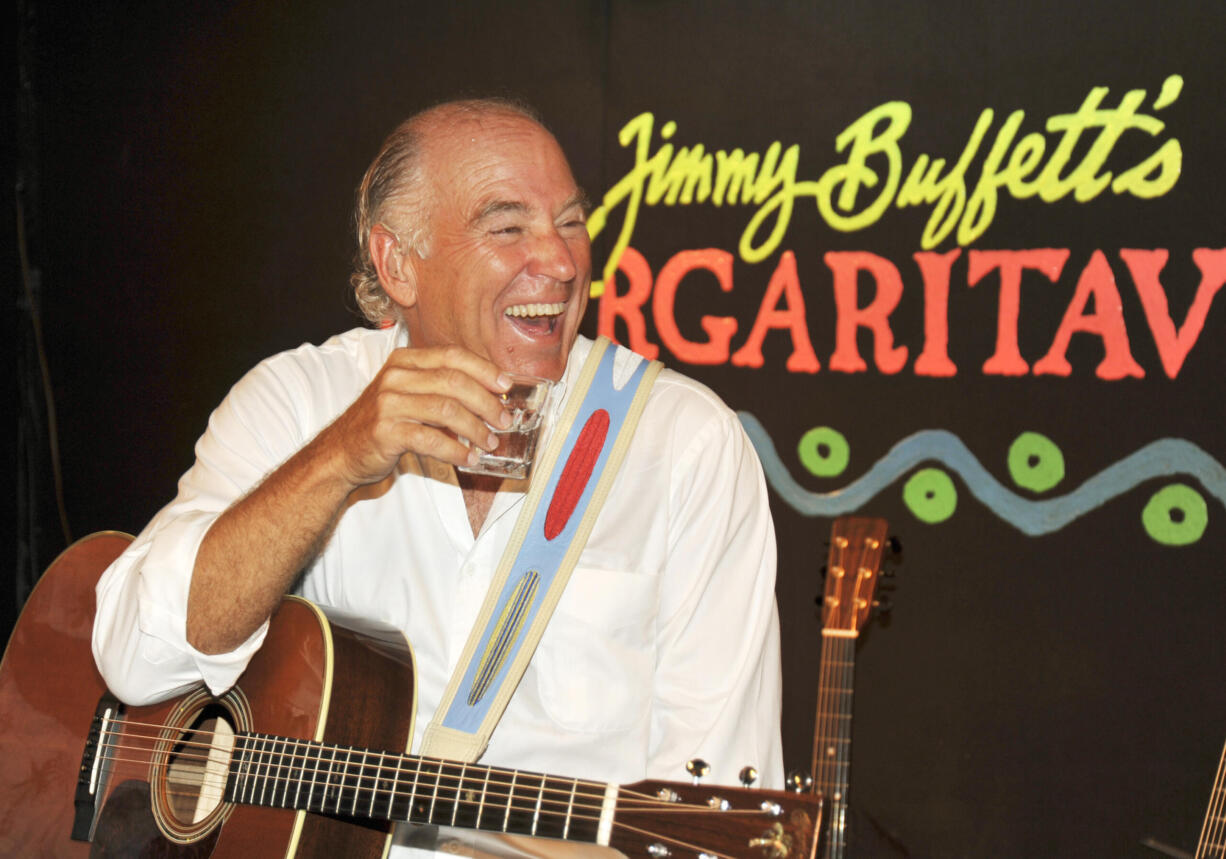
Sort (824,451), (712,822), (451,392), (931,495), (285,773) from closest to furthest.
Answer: (712,822), (451,392), (285,773), (931,495), (824,451)

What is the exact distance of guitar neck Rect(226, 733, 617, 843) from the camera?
1.37 metres

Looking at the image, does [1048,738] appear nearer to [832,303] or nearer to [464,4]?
[832,303]

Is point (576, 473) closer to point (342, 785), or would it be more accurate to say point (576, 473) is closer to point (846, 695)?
point (342, 785)

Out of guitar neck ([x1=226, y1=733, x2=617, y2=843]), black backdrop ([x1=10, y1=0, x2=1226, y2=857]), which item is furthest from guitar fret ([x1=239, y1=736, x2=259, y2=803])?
black backdrop ([x1=10, y1=0, x2=1226, y2=857])

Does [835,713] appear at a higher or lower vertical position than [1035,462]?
lower

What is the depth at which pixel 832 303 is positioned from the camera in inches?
130

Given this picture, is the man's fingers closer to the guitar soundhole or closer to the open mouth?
the open mouth

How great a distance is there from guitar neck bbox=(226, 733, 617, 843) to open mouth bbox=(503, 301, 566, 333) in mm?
697

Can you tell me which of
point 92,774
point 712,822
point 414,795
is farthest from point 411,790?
point 92,774

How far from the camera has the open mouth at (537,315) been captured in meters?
1.90

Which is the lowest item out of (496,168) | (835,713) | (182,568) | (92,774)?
(92,774)

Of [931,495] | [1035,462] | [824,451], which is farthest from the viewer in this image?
[824,451]

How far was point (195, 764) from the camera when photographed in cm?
180

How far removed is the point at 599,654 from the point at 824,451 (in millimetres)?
1624
